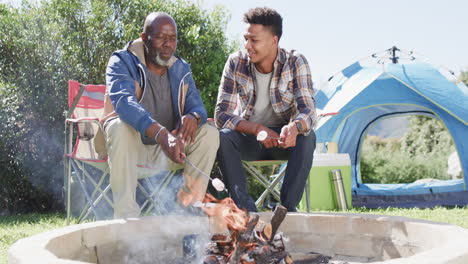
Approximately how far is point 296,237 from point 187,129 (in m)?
0.76

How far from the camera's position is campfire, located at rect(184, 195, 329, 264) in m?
1.40

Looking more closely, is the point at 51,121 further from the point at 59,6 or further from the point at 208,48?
the point at 208,48

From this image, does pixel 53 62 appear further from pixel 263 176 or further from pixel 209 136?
pixel 209 136

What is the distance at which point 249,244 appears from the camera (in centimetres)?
142

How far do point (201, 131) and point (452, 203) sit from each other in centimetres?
331

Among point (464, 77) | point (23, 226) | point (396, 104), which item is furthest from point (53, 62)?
point (464, 77)

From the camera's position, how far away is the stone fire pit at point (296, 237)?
4.90 ft

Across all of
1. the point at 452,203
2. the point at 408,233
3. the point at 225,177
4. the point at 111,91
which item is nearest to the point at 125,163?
the point at 111,91

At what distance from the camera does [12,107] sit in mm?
4316

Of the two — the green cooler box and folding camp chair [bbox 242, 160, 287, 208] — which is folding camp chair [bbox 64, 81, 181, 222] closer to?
folding camp chair [bbox 242, 160, 287, 208]

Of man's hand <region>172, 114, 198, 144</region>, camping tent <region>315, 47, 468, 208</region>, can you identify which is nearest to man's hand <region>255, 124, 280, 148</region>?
man's hand <region>172, 114, 198, 144</region>

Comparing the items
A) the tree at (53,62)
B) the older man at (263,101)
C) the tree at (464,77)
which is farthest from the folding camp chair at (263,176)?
the tree at (464,77)

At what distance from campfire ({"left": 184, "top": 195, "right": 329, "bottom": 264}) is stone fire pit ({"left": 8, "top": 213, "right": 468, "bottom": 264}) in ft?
0.48

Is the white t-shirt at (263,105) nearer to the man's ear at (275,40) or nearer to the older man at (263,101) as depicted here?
the older man at (263,101)
